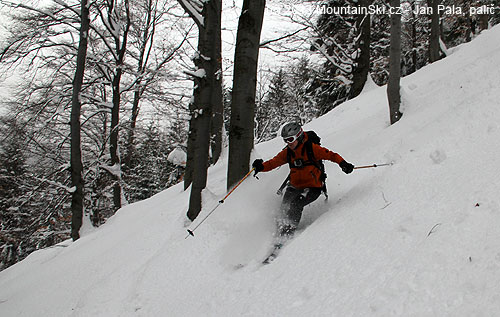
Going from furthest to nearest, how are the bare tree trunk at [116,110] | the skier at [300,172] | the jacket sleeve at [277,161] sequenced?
1. the bare tree trunk at [116,110]
2. the jacket sleeve at [277,161]
3. the skier at [300,172]

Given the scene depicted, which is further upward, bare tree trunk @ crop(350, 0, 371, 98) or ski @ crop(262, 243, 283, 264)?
bare tree trunk @ crop(350, 0, 371, 98)

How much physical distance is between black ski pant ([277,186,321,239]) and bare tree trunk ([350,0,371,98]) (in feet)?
30.4

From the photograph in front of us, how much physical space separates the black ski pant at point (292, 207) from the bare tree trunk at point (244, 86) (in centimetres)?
101

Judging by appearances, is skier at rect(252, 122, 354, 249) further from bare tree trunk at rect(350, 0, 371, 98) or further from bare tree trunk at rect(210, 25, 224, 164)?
bare tree trunk at rect(350, 0, 371, 98)

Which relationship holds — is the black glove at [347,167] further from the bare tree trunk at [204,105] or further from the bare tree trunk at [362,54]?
the bare tree trunk at [362,54]

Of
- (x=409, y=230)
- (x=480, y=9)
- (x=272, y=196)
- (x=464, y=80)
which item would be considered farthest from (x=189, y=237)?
(x=480, y=9)

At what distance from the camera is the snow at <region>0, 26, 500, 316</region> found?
223 centimetres

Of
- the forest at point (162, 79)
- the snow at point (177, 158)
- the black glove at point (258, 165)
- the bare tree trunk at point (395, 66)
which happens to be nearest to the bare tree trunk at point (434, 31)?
the forest at point (162, 79)

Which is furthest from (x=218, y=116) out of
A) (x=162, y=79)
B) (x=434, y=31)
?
(x=434, y=31)

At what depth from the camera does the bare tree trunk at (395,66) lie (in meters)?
5.24

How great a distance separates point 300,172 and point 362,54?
9367 millimetres

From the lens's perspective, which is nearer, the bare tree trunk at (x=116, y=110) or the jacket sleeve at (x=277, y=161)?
the jacket sleeve at (x=277, y=161)

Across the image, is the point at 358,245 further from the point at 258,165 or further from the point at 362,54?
the point at 362,54

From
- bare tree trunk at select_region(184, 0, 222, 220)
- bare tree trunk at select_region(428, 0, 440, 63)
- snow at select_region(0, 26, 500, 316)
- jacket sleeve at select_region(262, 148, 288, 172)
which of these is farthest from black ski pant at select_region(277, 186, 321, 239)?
bare tree trunk at select_region(428, 0, 440, 63)
